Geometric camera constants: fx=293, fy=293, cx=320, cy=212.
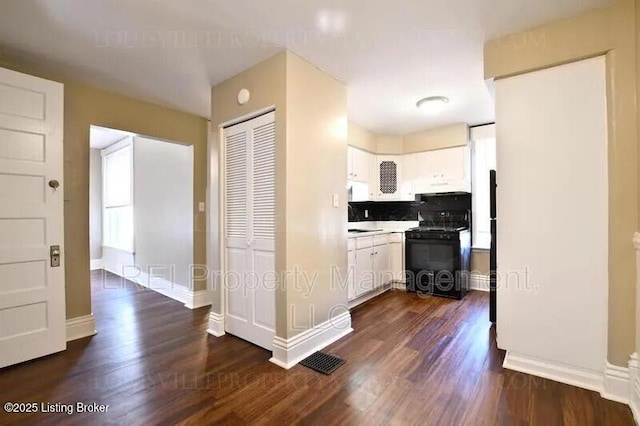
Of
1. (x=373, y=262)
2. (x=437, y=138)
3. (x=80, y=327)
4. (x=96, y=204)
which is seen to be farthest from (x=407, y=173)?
(x=96, y=204)

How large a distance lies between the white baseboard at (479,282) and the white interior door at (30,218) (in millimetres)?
4615

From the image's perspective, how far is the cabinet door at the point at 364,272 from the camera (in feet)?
11.3

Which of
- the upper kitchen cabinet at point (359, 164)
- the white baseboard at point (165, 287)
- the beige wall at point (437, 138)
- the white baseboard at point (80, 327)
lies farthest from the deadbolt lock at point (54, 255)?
the beige wall at point (437, 138)

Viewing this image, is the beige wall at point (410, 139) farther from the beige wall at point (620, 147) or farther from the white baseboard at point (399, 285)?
the beige wall at point (620, 147)

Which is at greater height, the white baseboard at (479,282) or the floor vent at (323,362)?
the white baseboard at (479,282)

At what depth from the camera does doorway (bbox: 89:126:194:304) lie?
12.5ft

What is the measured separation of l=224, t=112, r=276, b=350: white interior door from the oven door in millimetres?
2352

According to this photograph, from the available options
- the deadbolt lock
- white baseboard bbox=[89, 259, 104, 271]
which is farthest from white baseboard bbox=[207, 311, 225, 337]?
white baseboard bbox=[89, 259, 104, 271]

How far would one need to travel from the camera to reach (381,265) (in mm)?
3959

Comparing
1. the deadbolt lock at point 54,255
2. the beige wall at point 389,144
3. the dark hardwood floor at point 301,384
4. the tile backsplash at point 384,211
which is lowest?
the dark hardwood floor at point 301,384

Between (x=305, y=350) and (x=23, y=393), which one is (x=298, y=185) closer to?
(x=305, y=350)

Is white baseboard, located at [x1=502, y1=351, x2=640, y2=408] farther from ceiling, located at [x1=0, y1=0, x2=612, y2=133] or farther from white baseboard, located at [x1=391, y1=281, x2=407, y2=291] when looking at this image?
ceiling, located at [x1=0, y1=0, x2=612, y2=133]

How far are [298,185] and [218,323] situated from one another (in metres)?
1.56

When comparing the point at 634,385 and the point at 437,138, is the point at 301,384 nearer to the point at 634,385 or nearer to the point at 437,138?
the point at 634,385
